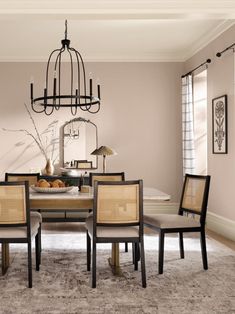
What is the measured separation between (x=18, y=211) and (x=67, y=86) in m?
4.10

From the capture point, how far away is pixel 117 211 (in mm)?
3445

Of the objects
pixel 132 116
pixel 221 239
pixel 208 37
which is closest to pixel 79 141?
pixel 132 116

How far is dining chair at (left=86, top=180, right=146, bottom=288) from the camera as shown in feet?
11.2

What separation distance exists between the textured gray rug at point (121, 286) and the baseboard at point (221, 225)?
2.57 feet

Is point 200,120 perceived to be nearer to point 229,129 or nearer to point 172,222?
point 229,129

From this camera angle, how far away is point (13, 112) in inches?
281

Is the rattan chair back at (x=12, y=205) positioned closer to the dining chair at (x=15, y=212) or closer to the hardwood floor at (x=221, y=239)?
the dining chair at (x=15, y=212)

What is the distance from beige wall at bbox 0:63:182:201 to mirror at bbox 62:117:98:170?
4.4 inches

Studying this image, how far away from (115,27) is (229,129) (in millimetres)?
1946

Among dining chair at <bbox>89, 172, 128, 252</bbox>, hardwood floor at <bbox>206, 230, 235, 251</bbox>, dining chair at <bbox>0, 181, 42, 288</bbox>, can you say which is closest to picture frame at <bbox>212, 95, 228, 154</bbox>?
hardwood floor at <bbox>206, 230, 235, 251</bbox>

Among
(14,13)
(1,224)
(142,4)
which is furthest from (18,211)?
(142,4)

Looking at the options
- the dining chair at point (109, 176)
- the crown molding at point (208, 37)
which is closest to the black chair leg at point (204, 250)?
the dining chair at point (109, 176)

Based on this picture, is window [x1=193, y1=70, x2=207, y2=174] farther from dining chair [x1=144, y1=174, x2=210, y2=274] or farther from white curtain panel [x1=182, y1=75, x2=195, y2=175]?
dining chair [x1=144, y1=174, x2=210, y2=274]

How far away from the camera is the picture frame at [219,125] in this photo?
5527mm
